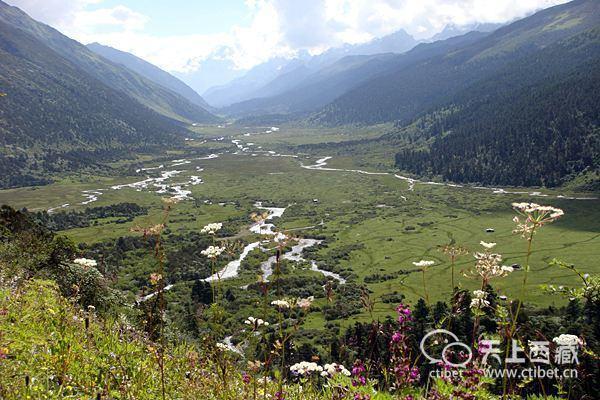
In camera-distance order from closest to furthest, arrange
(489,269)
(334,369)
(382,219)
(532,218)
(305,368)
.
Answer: (532,218) → (489,269) → (305,368) → (334,369) → (382,219)

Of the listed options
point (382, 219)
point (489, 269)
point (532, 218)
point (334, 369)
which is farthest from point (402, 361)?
point (382, 219)

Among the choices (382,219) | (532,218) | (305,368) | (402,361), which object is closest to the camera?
(532,218)

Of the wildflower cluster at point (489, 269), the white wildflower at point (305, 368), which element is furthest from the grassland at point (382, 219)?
Result: the wildflower cluster at point (489, 269)

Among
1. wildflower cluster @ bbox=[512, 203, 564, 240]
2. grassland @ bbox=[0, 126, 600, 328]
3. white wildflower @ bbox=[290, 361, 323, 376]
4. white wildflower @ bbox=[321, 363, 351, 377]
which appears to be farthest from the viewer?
grassland @ bbox=[0, 126, 600, 328]

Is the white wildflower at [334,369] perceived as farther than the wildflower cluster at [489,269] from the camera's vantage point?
Yes

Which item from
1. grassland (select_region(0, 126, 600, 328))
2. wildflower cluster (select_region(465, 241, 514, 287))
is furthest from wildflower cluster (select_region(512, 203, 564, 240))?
grassland (select_region(0, 126, 600, 328))

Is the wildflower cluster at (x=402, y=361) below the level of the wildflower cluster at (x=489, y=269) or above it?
below

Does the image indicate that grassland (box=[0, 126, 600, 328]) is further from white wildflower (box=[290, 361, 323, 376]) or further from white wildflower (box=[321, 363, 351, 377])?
white wildflower (box=[290, 361, 323, 376])

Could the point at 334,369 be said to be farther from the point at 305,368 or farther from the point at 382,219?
the point at 382,219

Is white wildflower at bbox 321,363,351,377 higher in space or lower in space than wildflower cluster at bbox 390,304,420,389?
lower

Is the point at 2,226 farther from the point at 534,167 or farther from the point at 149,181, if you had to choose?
the point at 534,167

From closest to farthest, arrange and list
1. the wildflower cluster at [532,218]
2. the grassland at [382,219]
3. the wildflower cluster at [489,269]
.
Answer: the wildflower cluster at [532,218] → the wildflower cluster at [489,269] → the grassland at [382,219]

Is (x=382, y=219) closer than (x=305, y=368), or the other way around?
(x=305, y=368)

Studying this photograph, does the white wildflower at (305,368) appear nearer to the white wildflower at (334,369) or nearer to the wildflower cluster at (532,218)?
the white wildflower at (334,369)
